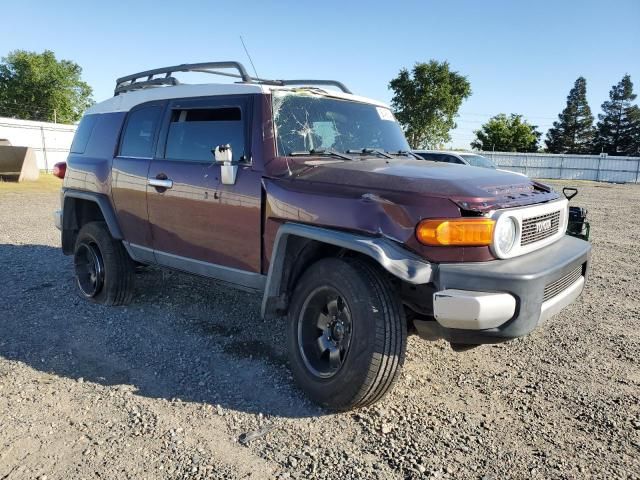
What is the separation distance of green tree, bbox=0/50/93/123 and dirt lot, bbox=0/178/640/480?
67248mm

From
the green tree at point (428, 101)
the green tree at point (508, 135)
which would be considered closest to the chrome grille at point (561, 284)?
the green tree at point (428, 101)

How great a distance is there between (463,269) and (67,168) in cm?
460

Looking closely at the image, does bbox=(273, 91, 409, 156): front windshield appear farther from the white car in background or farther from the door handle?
the white car in background

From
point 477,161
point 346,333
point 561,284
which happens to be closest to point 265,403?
point 346,333

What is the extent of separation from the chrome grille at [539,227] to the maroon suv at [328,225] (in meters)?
0.01

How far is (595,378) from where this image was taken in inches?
140

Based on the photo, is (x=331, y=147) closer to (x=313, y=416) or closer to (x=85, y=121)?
(x=313, y=416)

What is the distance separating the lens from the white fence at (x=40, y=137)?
24.6m

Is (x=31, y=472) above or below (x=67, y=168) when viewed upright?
below

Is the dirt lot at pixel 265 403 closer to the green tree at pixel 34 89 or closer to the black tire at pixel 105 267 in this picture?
the black tire at pixel 105 267

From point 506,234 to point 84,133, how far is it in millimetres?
4564

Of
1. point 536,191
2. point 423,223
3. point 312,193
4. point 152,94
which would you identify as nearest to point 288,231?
point 312,193

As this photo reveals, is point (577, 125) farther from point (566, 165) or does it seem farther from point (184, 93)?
point (184, 93)

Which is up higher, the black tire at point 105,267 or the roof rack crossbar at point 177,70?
the roof rack crossbar at point 177,70
